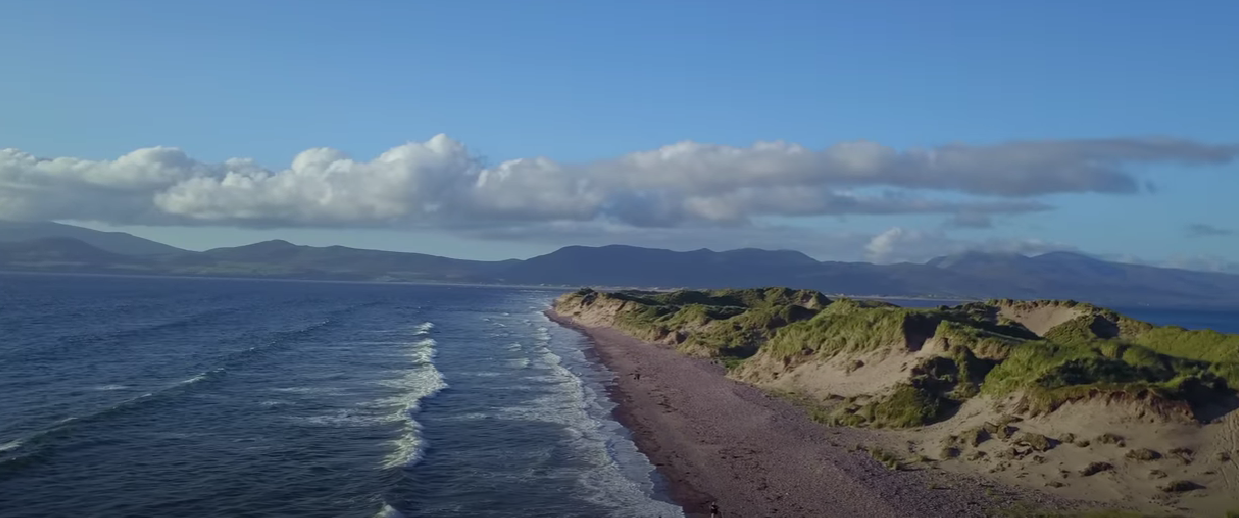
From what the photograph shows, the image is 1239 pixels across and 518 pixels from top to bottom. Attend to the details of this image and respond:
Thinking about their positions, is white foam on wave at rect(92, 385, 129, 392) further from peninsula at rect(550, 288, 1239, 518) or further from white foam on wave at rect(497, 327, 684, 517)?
peninsula at rect(550, 288, 1239, 518)

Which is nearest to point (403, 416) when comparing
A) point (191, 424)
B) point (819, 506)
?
point (191, 424)

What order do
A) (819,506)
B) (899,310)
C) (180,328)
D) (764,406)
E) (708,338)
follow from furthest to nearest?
(180,328)
(708,338)
(899,310)
(764,406)
(819,506)

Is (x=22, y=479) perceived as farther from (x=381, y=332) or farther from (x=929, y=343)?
(x=381, y=332)

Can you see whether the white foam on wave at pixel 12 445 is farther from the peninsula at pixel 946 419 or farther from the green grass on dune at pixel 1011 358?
the green grass on dune at pixel 1011 358

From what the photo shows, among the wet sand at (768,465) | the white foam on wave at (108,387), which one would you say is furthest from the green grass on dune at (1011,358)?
the white foam on wave at (108,387)

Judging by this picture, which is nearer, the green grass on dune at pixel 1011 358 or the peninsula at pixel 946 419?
the peninsula at pixel 946 419

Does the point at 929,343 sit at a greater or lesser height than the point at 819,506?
greater
